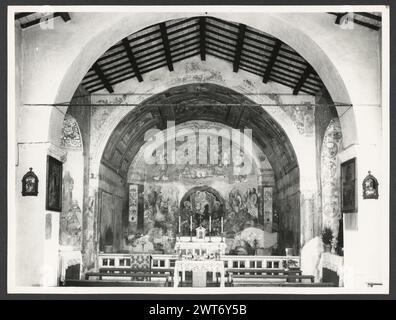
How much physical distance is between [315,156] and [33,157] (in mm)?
10264

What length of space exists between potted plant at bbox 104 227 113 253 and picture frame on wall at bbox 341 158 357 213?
10084 millimetres

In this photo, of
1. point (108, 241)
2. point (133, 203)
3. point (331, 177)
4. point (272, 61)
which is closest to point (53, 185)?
point (272, 61)

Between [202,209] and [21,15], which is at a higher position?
[21,15]

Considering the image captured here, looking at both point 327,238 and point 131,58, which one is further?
point 327,238

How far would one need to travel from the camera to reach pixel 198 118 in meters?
25.9

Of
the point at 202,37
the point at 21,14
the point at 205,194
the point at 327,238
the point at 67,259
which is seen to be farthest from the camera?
the point at 205,194

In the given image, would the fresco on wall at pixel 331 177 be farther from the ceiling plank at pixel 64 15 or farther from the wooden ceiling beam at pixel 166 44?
the ceiling plank at pixel 64 15

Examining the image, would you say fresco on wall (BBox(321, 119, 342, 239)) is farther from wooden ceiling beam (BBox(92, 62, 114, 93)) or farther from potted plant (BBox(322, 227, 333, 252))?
wooden ceiling beam (BBox(92, 62, 114, 93))

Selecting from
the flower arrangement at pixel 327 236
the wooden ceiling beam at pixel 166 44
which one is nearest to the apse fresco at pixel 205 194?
the wooden ceiling beam at pixel 166 44

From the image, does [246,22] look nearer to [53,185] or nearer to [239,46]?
[239,46]

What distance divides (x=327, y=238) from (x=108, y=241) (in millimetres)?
8305

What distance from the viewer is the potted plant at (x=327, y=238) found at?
56.3ft

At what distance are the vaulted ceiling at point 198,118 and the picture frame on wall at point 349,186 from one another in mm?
5377
